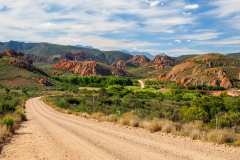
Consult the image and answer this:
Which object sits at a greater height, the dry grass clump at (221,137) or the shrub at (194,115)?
the dry grass clump at (221,137)

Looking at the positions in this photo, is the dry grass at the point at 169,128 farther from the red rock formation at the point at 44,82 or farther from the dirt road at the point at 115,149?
the red rock formation at the point at 44,82

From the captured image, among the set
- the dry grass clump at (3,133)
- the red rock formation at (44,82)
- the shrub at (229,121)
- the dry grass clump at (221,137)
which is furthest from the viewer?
the red rock formation at (44,82)

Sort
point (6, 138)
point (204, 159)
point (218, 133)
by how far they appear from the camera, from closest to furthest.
Answer: 1. point (204, 159)
2. point (218, 133)
3. point (6, 138)

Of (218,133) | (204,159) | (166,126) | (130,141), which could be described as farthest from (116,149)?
(166,126)

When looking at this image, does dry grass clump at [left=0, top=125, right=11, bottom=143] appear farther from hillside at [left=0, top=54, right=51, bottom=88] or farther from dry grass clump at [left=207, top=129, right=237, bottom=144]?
hillside at [left=0, top=54, right=51, bottom=88]

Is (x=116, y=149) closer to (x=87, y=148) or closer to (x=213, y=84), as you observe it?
(x=87, y=148)

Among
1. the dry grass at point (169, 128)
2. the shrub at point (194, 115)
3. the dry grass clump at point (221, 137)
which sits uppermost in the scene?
the dry grass clump at point (221, 137)

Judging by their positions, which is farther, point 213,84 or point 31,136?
point 213,84

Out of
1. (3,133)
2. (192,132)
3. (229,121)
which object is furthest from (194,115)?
(3,133)

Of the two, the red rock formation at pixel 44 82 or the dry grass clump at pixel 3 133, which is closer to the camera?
the dry grass clump at pixel 3 133

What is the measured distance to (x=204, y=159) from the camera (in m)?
12.5

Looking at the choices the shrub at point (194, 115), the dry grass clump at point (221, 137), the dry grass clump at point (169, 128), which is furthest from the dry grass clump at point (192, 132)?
the shrub at point (194, 115)

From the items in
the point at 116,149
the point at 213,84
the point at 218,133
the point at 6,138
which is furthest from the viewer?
the point at 213,84

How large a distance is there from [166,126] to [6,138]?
8.82 meters
